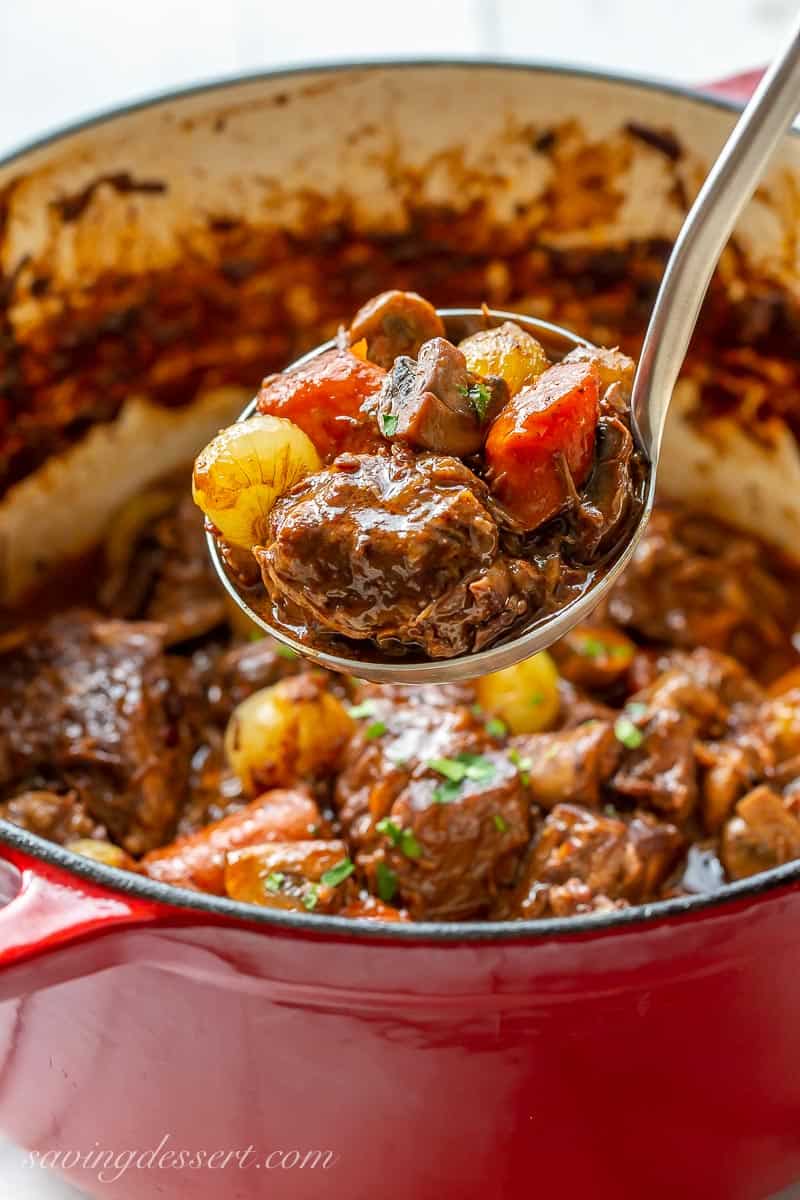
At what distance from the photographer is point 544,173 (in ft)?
8.62

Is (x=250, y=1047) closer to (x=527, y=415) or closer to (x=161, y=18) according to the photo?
(x=527, y=415)

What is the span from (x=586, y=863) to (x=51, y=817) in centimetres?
83

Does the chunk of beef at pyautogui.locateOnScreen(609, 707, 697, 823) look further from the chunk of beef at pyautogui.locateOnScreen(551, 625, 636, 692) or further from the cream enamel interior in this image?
the cream enamel interior

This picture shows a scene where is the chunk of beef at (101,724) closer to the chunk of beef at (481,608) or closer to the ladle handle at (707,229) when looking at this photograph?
the chunk of beef at (481,608)

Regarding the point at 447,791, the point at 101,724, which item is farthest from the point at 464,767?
the point at 101,724

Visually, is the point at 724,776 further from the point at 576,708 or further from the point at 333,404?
the point at 333,404

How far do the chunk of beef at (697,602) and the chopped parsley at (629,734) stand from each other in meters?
0.41

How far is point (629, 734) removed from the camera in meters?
2.20

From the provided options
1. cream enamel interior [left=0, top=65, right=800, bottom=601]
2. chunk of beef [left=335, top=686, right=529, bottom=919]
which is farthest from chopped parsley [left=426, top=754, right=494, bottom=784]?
cream enamel interior [left=0, top=65, right=800, bottom=601]

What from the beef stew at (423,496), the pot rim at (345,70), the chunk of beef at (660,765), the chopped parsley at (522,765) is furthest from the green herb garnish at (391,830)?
the pot rim at (345,70)

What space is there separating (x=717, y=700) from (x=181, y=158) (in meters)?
1.37

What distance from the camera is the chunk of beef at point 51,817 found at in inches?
83.7

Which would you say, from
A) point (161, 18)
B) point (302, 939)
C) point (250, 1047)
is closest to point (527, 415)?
point (302, 939)

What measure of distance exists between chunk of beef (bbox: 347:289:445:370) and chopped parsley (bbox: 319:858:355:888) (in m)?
0.68
